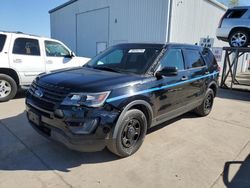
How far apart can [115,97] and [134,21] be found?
1174cm

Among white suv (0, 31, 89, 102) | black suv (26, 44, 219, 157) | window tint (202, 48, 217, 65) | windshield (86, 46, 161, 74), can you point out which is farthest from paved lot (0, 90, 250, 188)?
white suv (0, 31, 89, 102)

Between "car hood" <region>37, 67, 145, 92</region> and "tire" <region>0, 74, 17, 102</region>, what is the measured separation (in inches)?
126

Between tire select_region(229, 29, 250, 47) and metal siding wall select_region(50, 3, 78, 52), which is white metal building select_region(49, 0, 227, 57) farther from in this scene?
tire select_region(229, 29, 250, 47)

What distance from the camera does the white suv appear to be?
5.99 meters

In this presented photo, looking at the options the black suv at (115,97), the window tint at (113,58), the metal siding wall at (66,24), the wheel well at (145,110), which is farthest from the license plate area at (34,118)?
the metal siding wall at (66,24)

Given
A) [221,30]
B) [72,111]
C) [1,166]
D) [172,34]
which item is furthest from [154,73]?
[172,34]

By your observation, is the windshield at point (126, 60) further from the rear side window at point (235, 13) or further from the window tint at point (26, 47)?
the rear side window at point (235, 13)

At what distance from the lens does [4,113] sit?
5.21 m

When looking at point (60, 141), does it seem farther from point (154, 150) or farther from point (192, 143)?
point (192, 143)

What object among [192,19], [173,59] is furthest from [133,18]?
[173,59]

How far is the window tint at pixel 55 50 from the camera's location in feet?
22.4

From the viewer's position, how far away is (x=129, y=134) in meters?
3.30

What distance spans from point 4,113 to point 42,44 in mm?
2479

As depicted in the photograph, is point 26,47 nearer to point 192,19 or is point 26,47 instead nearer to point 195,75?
point 195,75
